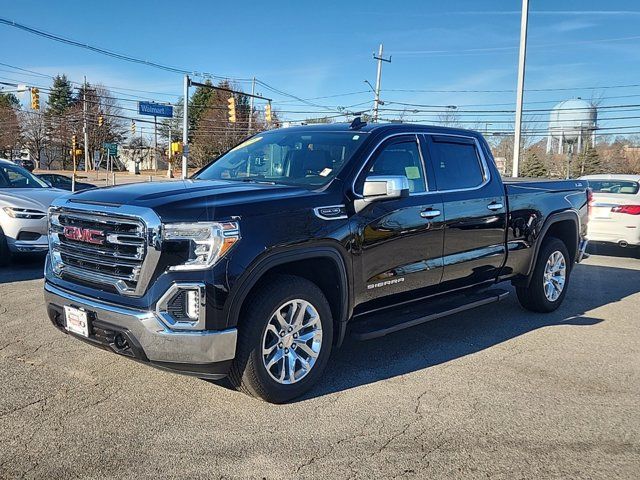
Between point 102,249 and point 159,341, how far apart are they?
2.49 ft

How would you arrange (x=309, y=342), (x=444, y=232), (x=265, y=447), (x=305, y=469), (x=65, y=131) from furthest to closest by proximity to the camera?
1. (x=65, y=131)
2. (x=444, y=232)
3. (x=309, y=342)
4. (x=265, y=447)
5. (x=305, y=469)

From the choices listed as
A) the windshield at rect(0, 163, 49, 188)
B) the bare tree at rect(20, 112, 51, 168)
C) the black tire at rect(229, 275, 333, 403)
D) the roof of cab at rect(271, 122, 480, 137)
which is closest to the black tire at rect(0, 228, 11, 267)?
A: the windshield at rect(0, 163, 49, 188)

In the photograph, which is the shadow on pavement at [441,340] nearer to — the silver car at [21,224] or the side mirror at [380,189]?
the side mirror at [380,189]

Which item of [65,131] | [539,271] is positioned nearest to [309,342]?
[539,271]

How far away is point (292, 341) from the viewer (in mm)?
3865

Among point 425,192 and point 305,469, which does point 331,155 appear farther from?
point 305,469

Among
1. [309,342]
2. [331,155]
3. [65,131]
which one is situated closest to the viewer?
[309,342]

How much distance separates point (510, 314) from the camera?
6570 millimetres

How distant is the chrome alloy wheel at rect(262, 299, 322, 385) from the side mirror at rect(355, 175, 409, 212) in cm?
88

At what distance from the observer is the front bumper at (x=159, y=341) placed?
3.34 m

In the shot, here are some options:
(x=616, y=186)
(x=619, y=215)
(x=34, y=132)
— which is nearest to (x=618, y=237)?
(x=619, y=215)

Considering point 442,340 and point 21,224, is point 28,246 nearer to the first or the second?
point 21,224

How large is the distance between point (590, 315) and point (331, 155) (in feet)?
13.3

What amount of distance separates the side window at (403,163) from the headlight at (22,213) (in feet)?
19.3
